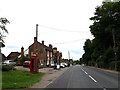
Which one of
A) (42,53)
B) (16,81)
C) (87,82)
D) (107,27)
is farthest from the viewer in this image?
A: (42,53)

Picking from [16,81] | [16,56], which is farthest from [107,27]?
[16,56]

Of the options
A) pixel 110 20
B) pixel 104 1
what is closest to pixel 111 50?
pixel 110 20

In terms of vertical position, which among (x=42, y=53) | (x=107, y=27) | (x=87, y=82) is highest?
(x=107, y=27)

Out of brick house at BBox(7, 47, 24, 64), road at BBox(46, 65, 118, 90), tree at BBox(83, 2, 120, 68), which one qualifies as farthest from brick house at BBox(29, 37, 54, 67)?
road at BBox(46, 65, 118, 90)

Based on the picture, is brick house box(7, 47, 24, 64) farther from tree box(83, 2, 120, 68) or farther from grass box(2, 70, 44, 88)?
grass box(2, 70, 44, 88)

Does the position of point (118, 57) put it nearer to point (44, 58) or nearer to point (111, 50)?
point (111, 50)

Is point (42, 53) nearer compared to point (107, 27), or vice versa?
point (107, 27)

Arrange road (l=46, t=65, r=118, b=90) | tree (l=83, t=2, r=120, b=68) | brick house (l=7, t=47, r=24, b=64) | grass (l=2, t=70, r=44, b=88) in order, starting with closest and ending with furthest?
grass (l=2, t=70, r=44, b=88)
road (l=46, t=65, r=118, b=90)
tree (l=83, t=2, r=120, b=68)
brick house (l=7, t=47, r=24, b=64)

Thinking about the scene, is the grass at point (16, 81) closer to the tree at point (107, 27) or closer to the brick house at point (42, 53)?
the tree at point (107, 27)

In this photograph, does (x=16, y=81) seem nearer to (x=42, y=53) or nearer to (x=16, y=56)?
(x=42, y=53)

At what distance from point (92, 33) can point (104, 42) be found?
13.8ft

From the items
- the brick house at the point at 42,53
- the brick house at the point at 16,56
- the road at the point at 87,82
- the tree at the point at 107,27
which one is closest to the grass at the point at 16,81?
the road at the point at 87,82

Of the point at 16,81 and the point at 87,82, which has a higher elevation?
the point at 16,81

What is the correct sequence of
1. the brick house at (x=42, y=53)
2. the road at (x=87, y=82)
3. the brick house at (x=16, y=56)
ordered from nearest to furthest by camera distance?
the road at (x=87, y=82) → the brick house at (x=42, y=53) → the brick house at (x=16, y=56)
